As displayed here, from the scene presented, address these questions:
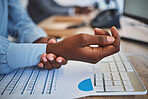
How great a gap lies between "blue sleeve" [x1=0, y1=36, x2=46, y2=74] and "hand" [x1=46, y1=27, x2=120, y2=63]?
88 mm

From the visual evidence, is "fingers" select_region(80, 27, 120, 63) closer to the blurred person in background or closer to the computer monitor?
the computer monitor

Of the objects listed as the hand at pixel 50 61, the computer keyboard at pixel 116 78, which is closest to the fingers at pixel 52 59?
the hand at pixel 50 61

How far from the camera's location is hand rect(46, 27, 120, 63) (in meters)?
0.35

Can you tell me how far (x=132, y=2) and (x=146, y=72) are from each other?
20.3 inches

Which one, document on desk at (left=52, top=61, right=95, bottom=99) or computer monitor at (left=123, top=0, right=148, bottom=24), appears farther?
computer monitor at (left=123, top=0, right=148, bottom=24)

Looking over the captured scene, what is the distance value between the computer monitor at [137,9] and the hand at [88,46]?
0.36 m

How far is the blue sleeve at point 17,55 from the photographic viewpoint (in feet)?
1.31

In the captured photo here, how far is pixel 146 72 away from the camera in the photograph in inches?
16.6

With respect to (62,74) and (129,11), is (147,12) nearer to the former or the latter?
(129,11)

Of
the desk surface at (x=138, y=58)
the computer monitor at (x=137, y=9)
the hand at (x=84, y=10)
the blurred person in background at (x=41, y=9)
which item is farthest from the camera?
the blurred person in background at (x=41, y=9)

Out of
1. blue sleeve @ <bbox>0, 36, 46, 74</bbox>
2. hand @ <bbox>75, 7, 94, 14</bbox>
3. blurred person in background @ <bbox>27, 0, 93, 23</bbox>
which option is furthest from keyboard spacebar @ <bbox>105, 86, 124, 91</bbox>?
blurred person in background @ <bbox>27, 0, 93, 23</bbox>

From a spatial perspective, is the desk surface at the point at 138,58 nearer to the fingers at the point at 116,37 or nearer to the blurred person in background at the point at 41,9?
the fingers at the point at 116,37

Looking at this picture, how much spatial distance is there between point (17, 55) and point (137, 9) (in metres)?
0.65

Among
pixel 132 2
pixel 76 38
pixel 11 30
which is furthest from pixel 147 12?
pixel 11 30
